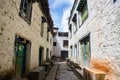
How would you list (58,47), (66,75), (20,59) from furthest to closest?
(58,47), (66,75), (20,59)

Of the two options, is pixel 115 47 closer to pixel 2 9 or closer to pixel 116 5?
pixel 116 5

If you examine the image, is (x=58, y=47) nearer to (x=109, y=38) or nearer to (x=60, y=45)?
(x=60, y=45)

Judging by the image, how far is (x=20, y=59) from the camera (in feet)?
17.2

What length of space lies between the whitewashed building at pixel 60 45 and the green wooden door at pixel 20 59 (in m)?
23.1

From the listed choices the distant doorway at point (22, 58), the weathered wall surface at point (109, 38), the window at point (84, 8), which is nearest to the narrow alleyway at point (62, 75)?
the distant doorway at point (22, 58)

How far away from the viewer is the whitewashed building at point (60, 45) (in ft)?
94.3

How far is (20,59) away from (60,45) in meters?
23.9

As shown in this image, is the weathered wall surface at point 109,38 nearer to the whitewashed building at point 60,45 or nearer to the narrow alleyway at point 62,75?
the narrow alleyway at point 62,75

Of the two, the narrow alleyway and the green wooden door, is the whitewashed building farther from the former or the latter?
the green wooden door

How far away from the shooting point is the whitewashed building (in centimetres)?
2875

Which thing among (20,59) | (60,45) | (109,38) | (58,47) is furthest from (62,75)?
(60,45)

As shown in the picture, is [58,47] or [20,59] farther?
[58,47]

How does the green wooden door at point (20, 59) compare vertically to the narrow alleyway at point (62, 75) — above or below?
above

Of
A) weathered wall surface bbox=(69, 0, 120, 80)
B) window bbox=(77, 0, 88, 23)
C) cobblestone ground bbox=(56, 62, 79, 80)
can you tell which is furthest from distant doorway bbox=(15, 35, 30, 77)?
window bbox=(77, 0, 88, 23)
